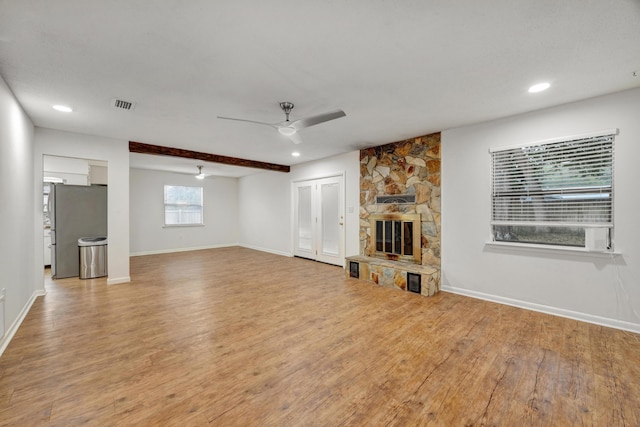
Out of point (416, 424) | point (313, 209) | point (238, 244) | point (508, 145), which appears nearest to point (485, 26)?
point (508, 145)

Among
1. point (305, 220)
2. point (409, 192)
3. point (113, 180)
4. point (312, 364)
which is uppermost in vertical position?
point (113, 180)

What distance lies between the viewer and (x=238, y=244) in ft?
32.4

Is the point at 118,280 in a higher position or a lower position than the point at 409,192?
lower

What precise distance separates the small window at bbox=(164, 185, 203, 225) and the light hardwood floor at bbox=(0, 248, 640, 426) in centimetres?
465

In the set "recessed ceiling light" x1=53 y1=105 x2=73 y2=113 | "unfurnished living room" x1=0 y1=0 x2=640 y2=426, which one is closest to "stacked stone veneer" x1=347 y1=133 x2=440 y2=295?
"unfurnished living room" x1=0 y1=0 x2=640 y2=426

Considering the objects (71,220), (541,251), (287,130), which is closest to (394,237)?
(541,251)

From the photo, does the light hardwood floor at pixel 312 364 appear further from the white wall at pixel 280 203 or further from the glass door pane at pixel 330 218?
the glass door pane at pixel 330 218

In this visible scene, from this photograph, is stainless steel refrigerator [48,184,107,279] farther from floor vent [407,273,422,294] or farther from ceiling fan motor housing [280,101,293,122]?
floor vent [407,273,422,294]

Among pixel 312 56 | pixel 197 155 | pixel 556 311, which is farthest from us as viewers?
pixel 197 155

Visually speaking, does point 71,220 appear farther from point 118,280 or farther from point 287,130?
point 287,130

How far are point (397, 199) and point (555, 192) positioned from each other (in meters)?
2.23

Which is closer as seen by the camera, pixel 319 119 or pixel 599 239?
pixel 319 119

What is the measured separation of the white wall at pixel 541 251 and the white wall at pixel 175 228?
7399 mm

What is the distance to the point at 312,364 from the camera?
2.33 metres
